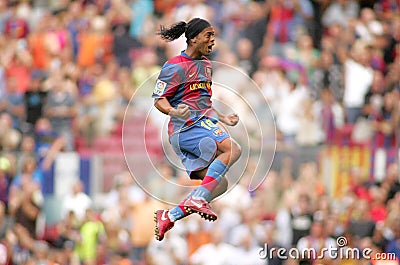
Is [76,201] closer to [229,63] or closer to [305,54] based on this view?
[229,63]

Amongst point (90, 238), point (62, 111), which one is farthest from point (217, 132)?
point (62, 111)

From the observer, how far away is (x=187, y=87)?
27.0 ft

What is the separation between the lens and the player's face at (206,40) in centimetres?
812

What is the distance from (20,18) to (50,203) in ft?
16.0

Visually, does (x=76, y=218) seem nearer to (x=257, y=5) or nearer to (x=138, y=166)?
(x=257, y=5)

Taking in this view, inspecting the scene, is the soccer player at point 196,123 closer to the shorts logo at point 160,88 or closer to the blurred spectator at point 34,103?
the shorts logo at point 160,88

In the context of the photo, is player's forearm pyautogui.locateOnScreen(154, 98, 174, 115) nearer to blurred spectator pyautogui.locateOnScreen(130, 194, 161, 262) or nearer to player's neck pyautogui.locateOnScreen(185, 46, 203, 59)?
player's neck pyautogui.locateOnScreen(185, 46, 203, 59)

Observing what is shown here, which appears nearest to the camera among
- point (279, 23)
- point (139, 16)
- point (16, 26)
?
point (279, 23)

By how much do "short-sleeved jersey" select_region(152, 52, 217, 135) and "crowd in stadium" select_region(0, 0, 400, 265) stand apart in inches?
388

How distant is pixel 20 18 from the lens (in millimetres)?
23781

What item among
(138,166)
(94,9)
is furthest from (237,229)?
(138,166)

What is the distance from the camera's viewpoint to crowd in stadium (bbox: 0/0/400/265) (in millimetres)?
19172

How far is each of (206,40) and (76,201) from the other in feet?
42.4

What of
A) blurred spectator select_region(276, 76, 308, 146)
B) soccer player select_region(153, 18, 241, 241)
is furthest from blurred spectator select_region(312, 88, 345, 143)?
soccer player select_region(153, 18, 241, 241)
